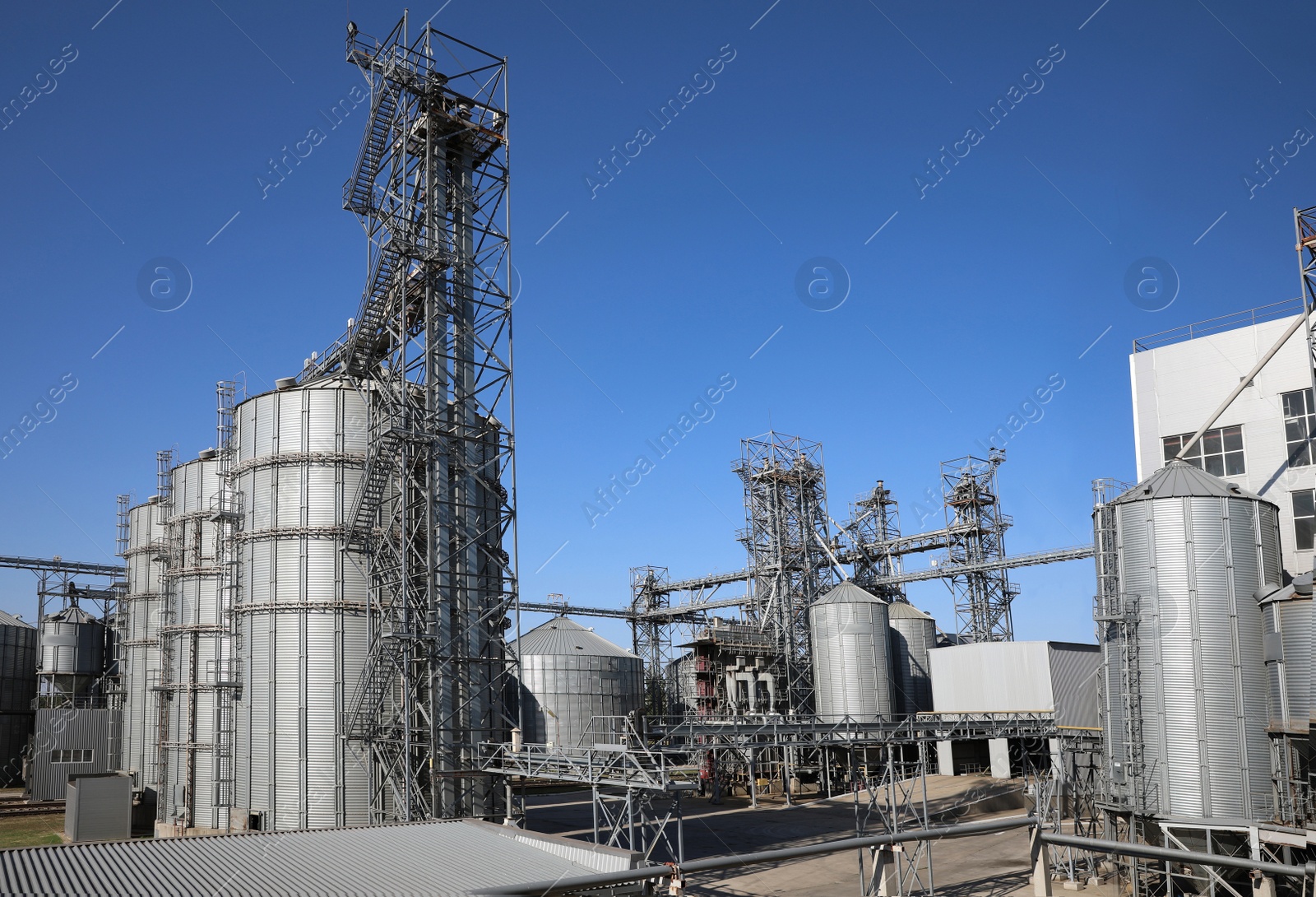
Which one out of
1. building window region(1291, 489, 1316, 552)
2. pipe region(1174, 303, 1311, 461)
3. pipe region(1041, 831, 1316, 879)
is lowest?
pipe region(1041, 831, 1316, 879)

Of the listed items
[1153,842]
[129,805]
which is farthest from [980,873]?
[129,805]

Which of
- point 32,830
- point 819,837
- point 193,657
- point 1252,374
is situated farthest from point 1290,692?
point 32,830

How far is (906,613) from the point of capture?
6359 cm

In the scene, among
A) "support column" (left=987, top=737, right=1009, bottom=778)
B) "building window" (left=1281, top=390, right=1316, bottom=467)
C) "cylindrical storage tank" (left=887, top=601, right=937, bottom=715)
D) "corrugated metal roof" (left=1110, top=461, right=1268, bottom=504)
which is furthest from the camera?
"cylindrical storage tank" (left=887, top=601, right=937, bottom=715)

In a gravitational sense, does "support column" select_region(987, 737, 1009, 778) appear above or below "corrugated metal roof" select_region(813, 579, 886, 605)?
below

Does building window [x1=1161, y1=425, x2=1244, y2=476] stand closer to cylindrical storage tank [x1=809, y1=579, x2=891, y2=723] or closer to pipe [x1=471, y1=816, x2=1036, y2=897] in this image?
cylindrical storage tank [x1=809, y1=579, x2=891, y2=723]

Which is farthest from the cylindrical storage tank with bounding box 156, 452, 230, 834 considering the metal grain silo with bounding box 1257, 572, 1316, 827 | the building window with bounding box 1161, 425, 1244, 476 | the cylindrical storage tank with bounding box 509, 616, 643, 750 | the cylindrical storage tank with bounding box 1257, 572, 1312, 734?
the building window with bounding box 1161, 425, 1244, 476

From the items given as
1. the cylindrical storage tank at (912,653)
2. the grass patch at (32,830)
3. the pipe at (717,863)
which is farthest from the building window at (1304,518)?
the grass patch at (32,830)

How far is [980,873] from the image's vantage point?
31.7 metres

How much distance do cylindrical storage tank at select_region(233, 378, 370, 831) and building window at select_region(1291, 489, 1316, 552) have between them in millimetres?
33044

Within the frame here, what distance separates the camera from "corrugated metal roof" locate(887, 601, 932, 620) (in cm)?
6322

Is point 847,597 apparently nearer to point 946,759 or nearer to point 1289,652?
point 946,759

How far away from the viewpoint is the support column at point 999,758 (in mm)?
50781

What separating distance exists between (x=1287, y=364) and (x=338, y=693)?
1415 inches
